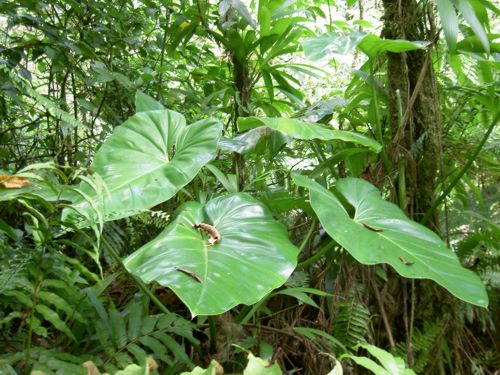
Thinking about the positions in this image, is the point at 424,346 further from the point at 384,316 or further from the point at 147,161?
the point at 147,161

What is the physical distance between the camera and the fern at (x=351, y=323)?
3.86 ft

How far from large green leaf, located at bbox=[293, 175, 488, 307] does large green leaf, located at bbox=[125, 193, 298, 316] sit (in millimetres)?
111

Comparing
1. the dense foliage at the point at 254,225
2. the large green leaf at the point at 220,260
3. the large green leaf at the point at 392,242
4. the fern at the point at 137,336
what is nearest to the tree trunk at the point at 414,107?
the dense foliage at the point at 254,225

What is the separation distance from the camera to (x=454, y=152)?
1663 millimetres

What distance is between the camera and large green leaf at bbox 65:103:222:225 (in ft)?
2.90

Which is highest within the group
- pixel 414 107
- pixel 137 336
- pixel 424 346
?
pixel 414 107

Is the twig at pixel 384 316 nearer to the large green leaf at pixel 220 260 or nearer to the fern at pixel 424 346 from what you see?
the fern at pixel 424 346

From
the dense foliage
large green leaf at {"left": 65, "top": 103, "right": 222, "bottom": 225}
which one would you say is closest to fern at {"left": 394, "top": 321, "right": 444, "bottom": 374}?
the dense foliage

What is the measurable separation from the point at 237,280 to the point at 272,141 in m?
0.92

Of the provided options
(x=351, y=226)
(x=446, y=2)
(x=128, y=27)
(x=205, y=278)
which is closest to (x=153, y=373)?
(x=205, y=278)

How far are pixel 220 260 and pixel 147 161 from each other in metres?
0.41

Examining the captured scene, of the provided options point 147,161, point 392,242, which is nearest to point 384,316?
point 392,242

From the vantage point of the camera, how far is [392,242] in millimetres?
896

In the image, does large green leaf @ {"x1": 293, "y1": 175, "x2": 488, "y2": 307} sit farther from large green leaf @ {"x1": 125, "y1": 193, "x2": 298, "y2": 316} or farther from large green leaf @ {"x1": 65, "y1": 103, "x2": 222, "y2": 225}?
large green leaf @ {"x1": 65, "y1": 103, "x2": 222, "y2": 225}
